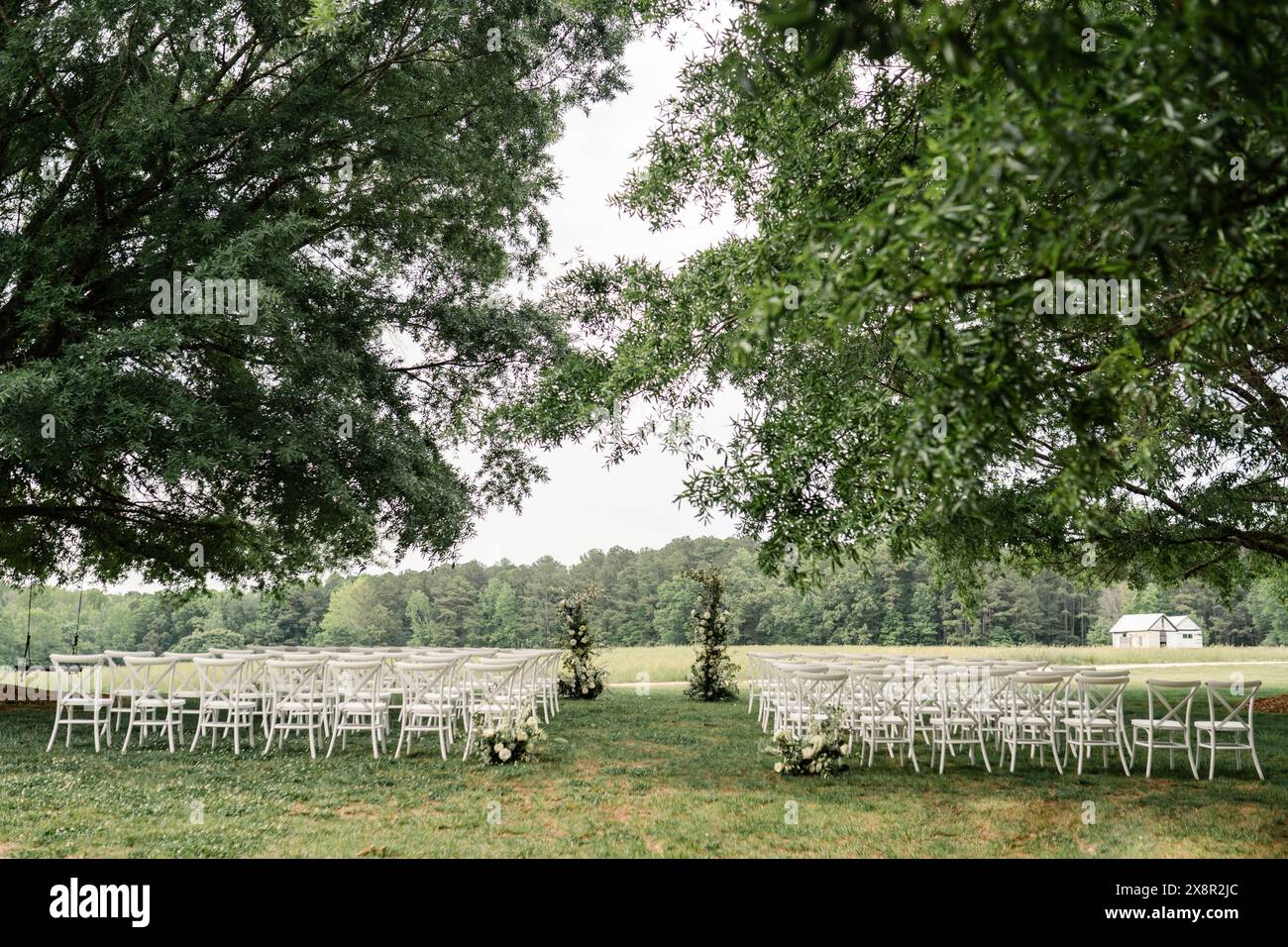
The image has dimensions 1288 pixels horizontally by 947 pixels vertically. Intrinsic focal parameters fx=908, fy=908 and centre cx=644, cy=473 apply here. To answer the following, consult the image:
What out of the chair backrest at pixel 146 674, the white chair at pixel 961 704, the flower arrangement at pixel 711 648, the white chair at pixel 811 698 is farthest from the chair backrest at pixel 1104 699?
the chair backrest at pixel 146 674

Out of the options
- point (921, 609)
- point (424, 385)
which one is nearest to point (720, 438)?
point (424, 385)

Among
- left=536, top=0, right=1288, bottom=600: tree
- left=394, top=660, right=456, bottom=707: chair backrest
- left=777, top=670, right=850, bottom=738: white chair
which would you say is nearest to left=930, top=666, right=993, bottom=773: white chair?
left=777, top=670, right=850, bottom=738: white chair

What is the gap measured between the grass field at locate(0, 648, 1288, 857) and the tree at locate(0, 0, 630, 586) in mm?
3384

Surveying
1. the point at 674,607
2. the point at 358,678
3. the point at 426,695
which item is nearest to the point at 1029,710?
the point at 426,695

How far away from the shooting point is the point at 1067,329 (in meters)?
8.73

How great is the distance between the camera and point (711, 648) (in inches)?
736

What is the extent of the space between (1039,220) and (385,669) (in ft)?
32.0

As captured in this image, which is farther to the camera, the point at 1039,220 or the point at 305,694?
the point at 305,694

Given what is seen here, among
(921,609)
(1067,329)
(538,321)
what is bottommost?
(921,609)

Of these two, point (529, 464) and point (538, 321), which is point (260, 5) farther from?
point (529, 464)

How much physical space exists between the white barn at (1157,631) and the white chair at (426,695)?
54.4m

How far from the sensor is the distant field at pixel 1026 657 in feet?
82.6

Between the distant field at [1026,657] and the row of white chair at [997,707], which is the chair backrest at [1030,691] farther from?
the distant field at [1026,657]
